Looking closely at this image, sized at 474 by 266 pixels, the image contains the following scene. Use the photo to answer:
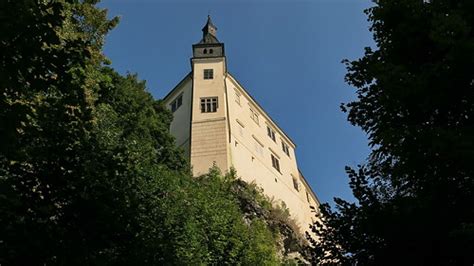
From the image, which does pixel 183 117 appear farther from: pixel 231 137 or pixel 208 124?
pixel 231 137

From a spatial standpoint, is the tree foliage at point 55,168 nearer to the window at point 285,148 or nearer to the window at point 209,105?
the window at point 209,105

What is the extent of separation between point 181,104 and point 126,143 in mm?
20200

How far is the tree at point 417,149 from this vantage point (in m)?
8.55

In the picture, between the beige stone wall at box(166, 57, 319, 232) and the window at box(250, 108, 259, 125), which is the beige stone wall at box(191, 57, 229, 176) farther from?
the window at box(250, 108, 259, 125)

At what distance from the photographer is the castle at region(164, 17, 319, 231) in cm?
3716

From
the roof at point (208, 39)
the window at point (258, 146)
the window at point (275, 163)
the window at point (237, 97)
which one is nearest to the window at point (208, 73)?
the window at point (237, 97)

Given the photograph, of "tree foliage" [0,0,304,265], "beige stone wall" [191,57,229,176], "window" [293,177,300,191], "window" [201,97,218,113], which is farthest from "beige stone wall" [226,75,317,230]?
"tree foliage" [0,0,304,265]

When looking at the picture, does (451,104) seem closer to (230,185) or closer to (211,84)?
(230,185)

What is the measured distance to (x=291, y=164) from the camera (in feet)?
154

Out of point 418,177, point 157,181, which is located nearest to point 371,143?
point 418,177

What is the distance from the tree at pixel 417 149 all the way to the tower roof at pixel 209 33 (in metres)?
37.3

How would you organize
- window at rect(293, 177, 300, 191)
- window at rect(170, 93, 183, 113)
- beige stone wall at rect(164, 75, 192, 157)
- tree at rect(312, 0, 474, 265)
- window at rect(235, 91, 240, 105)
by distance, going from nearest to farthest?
tree at rect(312, 0, 474, 265)
beige stone wall at rect(164, 75, 192, 157)
window at rect(170, 93, 183, 113)
window at rect(235, 91, 240, 105)
window at rect(293, 177, 300, 191)

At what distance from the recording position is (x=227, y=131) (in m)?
38.1

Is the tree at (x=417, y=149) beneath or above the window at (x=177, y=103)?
beneath
